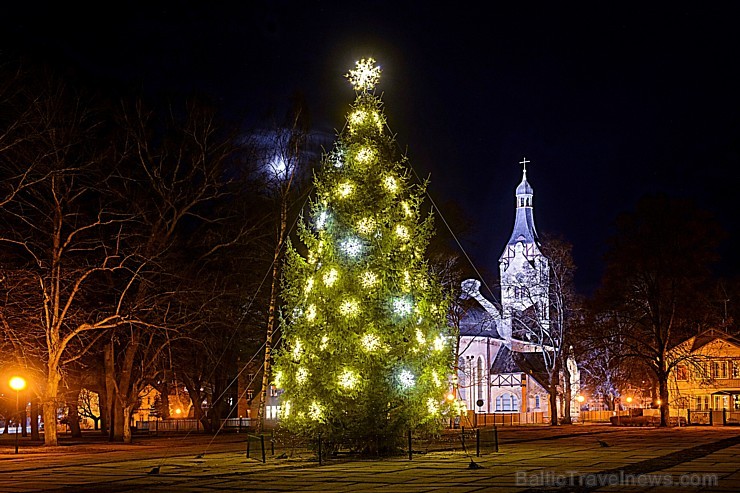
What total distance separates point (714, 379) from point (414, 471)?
185ft

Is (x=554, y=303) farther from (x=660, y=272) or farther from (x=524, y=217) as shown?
(x=524, y=217)

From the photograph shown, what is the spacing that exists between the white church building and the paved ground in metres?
35.6

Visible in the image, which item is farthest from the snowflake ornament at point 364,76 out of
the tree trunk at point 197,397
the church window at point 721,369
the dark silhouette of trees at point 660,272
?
the church window at point 721,369

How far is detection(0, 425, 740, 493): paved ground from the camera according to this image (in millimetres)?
17766

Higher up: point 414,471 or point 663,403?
point 414,471

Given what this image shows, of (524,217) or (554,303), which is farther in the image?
(524,217)

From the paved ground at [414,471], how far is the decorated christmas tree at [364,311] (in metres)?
1.34

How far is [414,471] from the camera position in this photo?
21375 millimetres

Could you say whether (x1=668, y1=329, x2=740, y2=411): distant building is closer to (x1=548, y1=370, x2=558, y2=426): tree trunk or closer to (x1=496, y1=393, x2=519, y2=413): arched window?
(x1=548, y1=370, x2=558, y2=426): tree trunk

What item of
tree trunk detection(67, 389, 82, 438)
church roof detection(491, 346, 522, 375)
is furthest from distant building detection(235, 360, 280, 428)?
church roof detection(491, 346, 522, 375)

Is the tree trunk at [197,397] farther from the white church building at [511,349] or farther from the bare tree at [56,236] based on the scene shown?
the white church building at [511,349]

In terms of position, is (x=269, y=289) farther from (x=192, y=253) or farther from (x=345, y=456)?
(x=345, y=456)

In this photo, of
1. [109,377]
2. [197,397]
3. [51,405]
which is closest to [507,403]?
[197,397]

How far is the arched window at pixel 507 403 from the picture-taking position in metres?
94.7
